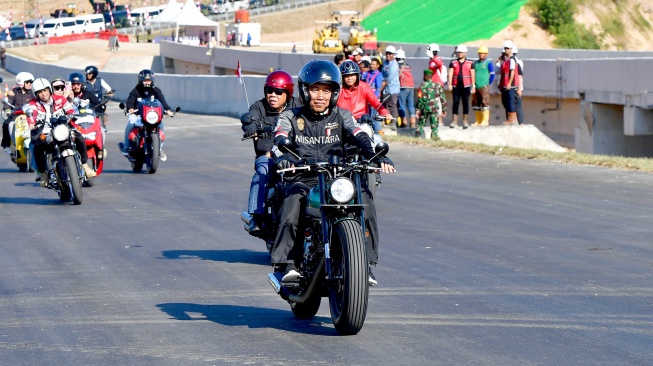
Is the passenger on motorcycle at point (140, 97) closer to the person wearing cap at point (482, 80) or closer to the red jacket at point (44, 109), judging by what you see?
the red jacket at point (44, 109)

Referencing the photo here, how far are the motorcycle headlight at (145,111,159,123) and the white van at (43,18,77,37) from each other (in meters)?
79.5

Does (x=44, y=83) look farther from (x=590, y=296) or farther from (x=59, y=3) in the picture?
(x=59, y=3)

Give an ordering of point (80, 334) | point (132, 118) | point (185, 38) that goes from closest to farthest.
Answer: point (80, 334), point (132, 118), point (185, 38)

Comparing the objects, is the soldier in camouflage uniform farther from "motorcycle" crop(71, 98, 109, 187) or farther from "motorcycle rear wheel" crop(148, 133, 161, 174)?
"motorcycle" crop(71, 98, 109, 187)

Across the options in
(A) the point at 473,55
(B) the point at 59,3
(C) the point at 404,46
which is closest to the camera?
(A) the point at 473,55

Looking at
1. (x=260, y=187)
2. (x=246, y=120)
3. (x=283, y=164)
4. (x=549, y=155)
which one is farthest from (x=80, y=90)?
(x=283, y=164)

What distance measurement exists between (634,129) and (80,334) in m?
19.6

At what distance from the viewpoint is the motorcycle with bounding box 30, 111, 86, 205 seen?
16.4 m

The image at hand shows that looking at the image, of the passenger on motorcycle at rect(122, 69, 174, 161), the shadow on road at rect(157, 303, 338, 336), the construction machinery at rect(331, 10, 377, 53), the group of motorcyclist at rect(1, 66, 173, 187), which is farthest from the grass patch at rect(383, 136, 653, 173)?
the construction machinery at rect(331, 10, 377, 53)

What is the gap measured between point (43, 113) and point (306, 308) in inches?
387

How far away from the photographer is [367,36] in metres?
62.8

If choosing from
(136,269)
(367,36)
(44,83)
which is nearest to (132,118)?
(44,83)

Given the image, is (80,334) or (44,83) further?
(44,83)

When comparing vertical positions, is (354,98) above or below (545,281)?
above
